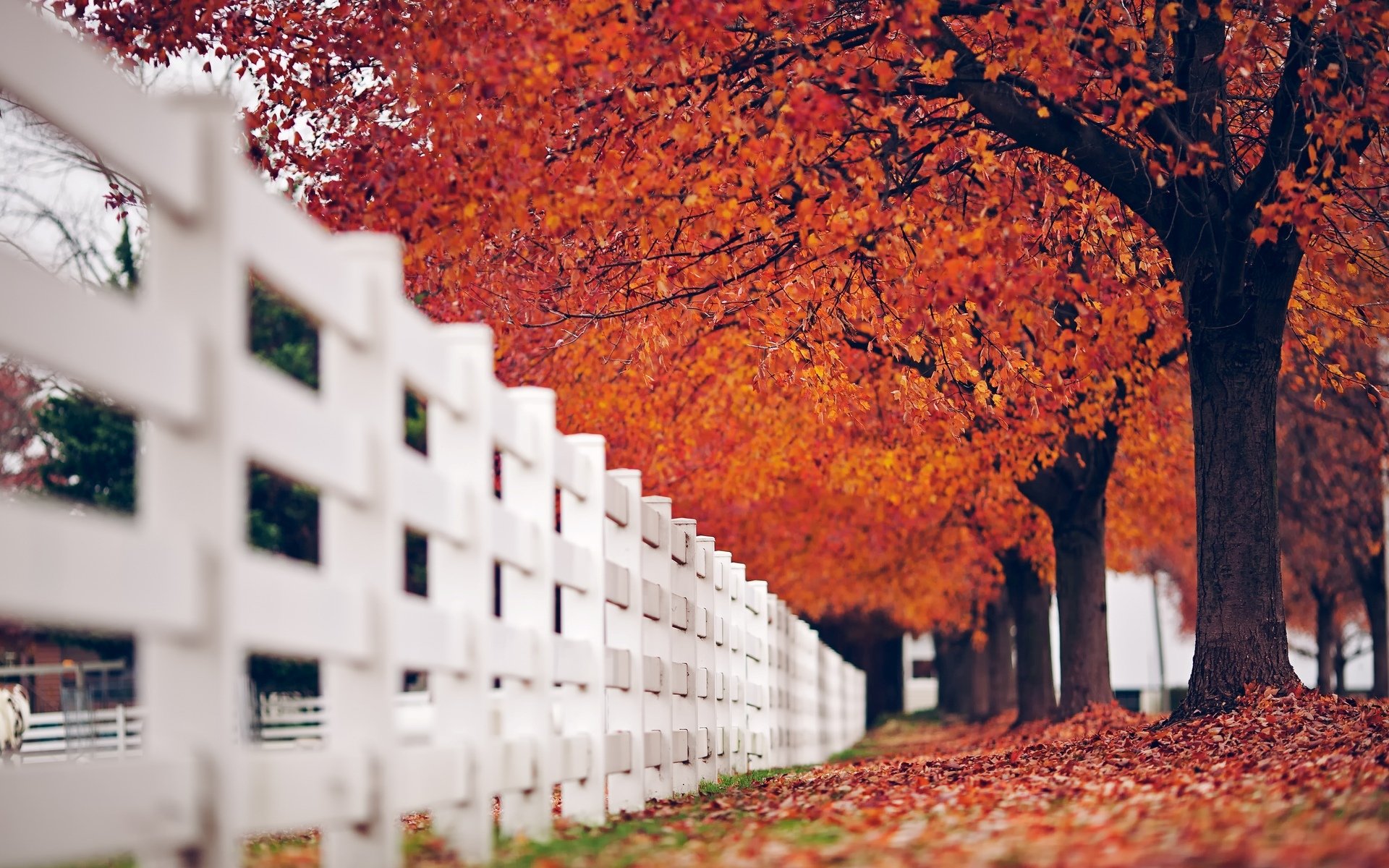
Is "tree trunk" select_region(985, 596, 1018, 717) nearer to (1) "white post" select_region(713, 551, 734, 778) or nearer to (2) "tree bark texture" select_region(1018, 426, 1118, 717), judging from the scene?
(2) "tree bark texture" select_region(1018, 426, 1118, 717)

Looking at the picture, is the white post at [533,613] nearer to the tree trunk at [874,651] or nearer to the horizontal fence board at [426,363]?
the horizontal fence board at [426,363]

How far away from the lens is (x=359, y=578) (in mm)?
4500

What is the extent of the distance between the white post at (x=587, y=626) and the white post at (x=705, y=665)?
115 inches

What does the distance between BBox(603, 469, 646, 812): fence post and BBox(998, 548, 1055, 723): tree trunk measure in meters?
18.1

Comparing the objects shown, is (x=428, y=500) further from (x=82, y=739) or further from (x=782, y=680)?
(x=82, y=739)

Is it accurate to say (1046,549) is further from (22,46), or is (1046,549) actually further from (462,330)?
(22,46)

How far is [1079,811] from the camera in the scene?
6445 millimetres

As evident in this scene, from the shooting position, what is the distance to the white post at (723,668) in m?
11.3

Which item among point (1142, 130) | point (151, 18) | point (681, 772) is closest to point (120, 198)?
point (151, 18)

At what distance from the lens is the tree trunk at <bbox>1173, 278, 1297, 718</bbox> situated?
38.5 feet

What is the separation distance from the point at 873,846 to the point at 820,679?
70.0 feet

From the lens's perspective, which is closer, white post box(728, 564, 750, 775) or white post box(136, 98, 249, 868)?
white post box(136, 98, 249, 868)

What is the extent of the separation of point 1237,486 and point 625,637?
6031mm

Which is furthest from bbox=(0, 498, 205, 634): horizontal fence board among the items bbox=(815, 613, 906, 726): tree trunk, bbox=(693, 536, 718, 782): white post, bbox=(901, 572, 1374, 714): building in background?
bbox=(901, 572, 1374, 714): building in background
